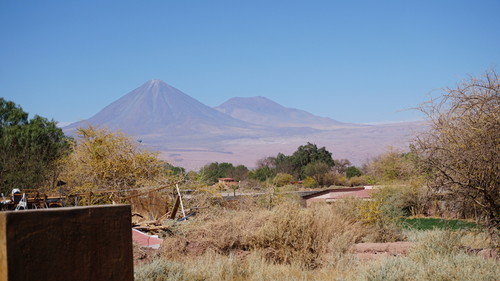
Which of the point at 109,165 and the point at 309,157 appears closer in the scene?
the point at 109,165

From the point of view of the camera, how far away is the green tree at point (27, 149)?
26.0 metres

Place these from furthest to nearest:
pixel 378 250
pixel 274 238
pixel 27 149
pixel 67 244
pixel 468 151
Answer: pixel 27 149 < pixel 274 238 < pixel 378 250 < pixel 468 151 < pixel 67 244

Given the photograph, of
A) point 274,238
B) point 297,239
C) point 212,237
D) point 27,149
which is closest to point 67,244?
point 212,237

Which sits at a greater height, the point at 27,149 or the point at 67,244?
the point at 27,149

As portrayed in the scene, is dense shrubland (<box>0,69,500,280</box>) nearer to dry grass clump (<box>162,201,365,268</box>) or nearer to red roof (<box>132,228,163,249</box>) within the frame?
dry grass clump (<box>162,201,365,268</box>)

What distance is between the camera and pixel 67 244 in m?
5.20

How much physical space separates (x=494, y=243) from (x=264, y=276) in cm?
418

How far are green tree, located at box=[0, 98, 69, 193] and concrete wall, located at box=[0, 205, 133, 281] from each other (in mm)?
18068

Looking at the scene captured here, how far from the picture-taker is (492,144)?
9062mm

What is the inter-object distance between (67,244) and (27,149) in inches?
1147

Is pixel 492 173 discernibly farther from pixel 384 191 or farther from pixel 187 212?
pixel 384 191

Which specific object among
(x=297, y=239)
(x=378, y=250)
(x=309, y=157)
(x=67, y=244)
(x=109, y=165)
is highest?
(x=109, y=165)

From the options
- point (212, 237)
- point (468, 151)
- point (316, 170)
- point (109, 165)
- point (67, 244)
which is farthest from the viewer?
point (316, 170)

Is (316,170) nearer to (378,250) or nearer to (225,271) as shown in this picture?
(378,250)
